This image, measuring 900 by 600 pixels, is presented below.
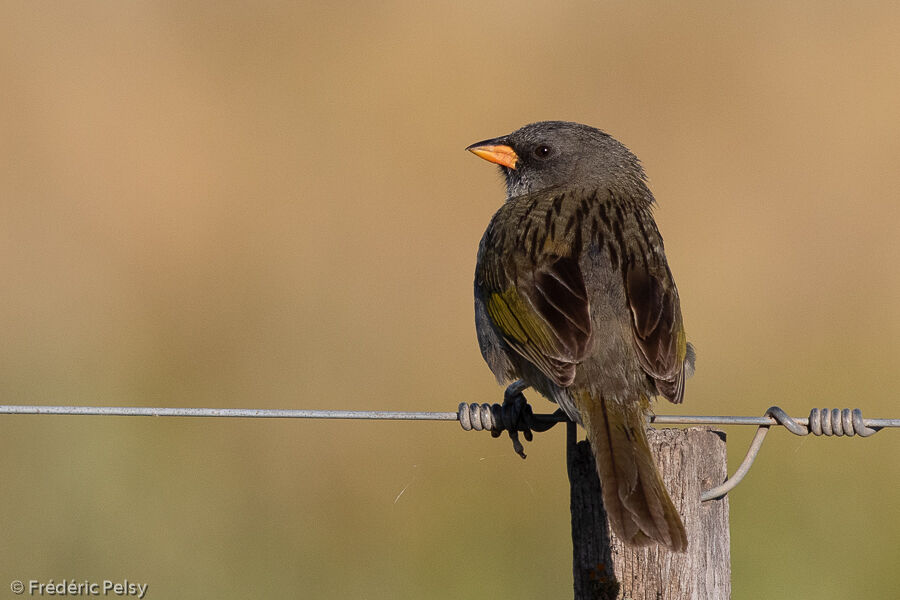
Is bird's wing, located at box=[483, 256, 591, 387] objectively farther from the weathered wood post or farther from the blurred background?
the blurred background

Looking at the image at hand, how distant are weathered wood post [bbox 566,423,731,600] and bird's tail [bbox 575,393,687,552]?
67mm

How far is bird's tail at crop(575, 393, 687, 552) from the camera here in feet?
12.8

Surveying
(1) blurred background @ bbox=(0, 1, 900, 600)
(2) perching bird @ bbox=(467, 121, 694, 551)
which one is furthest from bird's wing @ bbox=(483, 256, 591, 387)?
(1) blurred background @ bbox=(0, 1, 900, 600)

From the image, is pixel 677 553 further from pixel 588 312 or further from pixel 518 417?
pixel 588 312

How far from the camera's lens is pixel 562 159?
6.91 m

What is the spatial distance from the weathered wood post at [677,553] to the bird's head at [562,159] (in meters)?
2.80

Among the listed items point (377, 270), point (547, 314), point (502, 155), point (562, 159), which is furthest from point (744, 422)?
point (377, 270)

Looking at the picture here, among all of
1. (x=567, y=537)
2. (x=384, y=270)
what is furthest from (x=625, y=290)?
(x=384, y=270)

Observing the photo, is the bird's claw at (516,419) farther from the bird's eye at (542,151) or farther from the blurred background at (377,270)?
the blurred background at (377,270)

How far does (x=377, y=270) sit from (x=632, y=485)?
6218 mm

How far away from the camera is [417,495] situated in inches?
311
